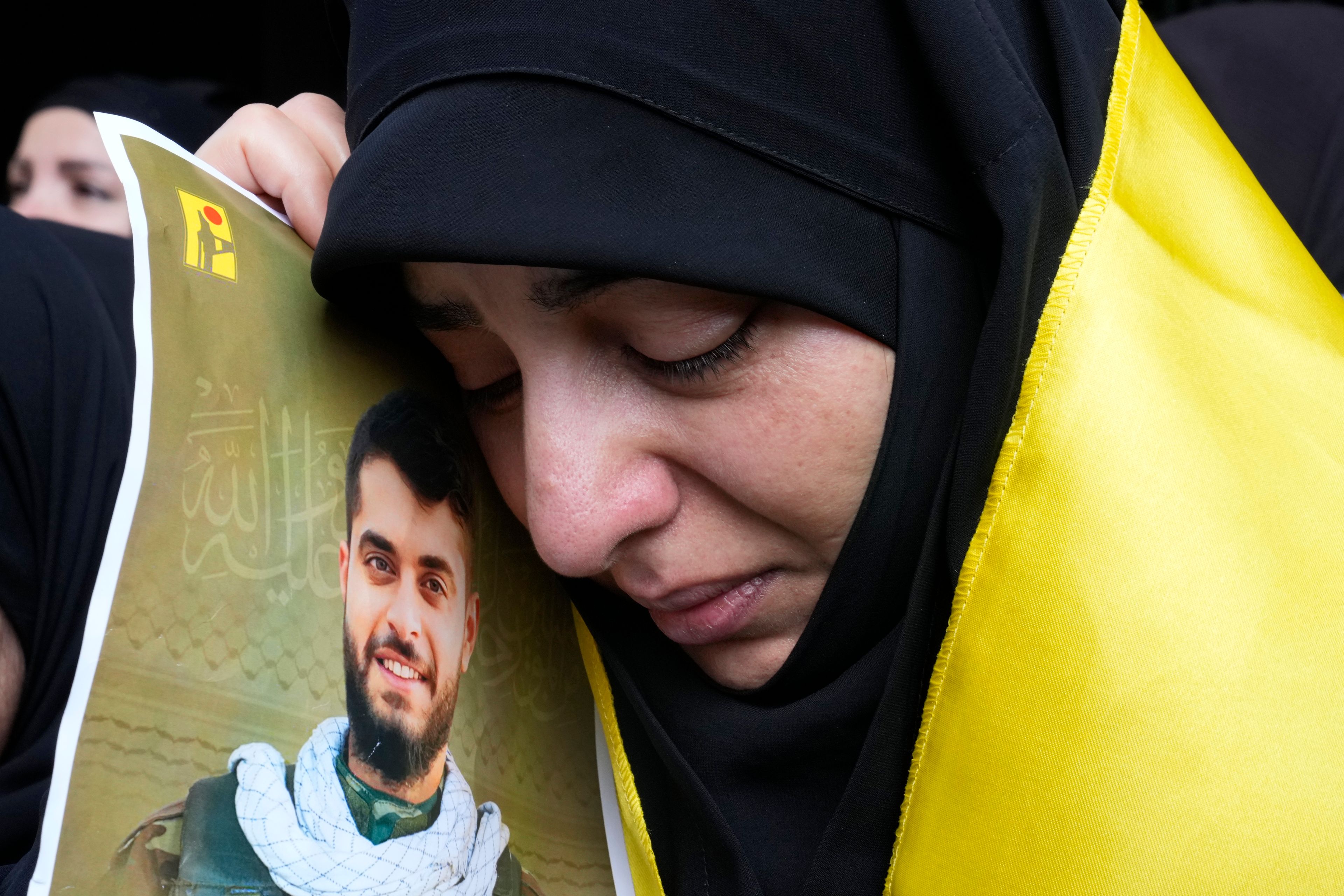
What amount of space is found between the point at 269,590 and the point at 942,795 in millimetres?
453

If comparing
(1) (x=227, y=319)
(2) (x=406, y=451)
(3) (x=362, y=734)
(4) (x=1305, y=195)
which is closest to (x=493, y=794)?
(3) (x=362, y=734)

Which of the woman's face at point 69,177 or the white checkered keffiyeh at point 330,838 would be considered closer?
the white checkered keffiyeh at point 330,838

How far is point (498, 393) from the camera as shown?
816 mm

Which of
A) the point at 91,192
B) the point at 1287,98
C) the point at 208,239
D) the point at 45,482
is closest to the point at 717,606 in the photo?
the point at 208,239

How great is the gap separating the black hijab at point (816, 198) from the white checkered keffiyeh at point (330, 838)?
7.9 inches

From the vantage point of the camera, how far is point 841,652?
0.81 meters

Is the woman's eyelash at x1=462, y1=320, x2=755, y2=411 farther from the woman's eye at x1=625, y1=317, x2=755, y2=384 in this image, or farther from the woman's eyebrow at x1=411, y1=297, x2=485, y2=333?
the woman's eyebrow at x1=411, y1=297, x2=485, y2=333

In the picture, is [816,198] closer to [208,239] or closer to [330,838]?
[208,239]

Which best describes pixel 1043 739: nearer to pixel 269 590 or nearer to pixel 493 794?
pixel 493 794

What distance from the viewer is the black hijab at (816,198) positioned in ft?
2.16

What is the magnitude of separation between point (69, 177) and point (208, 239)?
1.86 m

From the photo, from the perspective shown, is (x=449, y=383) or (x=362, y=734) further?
(x=449, y=383)

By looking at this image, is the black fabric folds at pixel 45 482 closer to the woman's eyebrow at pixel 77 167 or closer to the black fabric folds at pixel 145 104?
the woman's eyebrow at pixel 77 167

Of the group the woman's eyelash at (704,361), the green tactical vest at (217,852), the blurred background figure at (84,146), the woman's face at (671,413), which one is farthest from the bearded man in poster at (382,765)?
the blurred background figure at (84,146)
